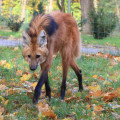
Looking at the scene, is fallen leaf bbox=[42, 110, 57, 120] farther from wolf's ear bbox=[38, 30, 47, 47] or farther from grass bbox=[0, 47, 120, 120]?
wolf's ear bbox=[38, 30, 47, 47]

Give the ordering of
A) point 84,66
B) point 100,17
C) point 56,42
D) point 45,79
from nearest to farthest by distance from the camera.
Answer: point 45,79 → point 56,42 → point 84,66 → point 100,17

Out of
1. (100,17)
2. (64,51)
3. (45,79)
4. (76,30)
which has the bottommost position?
(45,79)

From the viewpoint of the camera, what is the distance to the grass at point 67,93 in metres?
2.78

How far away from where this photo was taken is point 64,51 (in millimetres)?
3959

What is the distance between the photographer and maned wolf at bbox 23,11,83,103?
10.5 feet

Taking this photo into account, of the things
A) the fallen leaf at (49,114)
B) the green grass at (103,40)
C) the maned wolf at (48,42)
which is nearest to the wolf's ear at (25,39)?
the maned wolf at (48,42)

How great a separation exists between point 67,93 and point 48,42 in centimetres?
109

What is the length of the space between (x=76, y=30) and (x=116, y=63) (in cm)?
223

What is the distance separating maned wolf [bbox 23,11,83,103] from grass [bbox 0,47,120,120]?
0.30 meters

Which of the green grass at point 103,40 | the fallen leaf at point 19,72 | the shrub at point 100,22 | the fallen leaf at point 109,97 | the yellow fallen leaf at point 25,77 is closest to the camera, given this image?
the fallen leaf at point 109,97

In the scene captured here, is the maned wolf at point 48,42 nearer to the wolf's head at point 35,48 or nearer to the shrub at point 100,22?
the wolf's head at point 35,48

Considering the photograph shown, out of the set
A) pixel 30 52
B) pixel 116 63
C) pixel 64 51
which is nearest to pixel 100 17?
pixel 116 63

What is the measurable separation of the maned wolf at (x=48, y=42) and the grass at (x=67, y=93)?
30 cm

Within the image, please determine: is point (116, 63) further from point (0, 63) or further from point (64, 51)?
point (0, 63)
